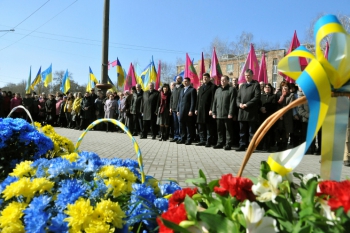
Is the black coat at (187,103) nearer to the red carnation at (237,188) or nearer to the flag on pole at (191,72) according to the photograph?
the flag on pole at (191,72)

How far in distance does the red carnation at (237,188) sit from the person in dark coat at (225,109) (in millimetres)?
8634

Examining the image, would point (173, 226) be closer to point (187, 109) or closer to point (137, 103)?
point (187, 109)

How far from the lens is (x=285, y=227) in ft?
2.86

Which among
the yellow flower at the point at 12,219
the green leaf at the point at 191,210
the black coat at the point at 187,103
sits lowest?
the yellow flower at the point at 12,219

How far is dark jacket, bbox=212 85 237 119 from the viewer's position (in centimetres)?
967

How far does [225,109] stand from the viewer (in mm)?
9773

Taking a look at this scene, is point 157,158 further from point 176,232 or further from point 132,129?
point 132,129

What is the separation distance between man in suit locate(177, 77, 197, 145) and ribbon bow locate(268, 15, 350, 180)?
9568mm

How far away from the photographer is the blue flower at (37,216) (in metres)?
1.37

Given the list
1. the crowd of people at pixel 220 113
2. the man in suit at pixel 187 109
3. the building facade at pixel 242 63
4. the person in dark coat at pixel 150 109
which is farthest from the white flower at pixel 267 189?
the building facade at pixel 242 63

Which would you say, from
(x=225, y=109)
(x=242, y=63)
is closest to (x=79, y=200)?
(x=225, y=109)


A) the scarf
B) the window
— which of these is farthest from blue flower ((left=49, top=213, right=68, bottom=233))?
the window

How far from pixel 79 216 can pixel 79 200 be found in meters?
0.12

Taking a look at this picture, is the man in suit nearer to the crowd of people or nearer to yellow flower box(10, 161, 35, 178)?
the crowd of people
